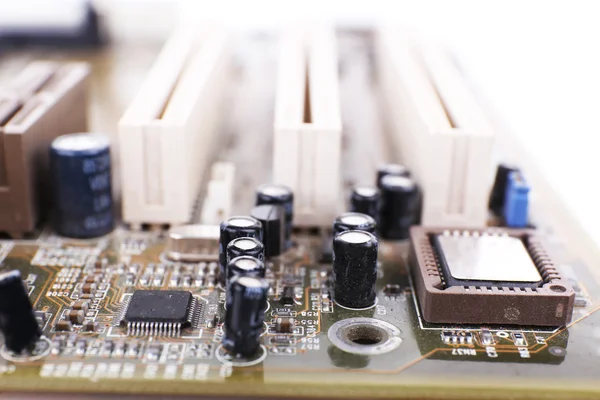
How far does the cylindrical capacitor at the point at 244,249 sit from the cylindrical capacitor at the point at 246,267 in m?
0.09

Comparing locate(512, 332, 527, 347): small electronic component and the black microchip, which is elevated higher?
the black microchip

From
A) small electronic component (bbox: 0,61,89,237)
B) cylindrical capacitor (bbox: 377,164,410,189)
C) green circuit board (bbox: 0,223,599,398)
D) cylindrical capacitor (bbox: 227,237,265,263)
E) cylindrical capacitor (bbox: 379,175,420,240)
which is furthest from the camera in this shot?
cylindrical capacitor (bbox: 377,164,410,189)

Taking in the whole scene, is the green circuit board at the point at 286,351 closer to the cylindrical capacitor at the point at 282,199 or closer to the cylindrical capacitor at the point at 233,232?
the cylindrical capacitor at the point at 233,232

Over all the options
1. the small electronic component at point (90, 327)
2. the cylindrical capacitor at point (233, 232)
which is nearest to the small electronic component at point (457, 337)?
the cylindrical capacitor at point (233, 232)

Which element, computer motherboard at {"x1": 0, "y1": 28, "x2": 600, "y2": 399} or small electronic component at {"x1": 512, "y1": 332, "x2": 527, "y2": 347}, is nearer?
computer motherboard at {"x1": 0, "y1": 28, "x2": 600, "y2": 399}

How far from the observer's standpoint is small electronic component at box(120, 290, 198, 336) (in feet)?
12.3

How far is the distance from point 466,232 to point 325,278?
879mm

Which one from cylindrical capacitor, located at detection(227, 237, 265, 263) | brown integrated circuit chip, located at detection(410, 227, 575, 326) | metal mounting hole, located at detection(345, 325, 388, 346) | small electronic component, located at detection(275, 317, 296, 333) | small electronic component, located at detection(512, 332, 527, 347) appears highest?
cylindrical capacitor, located at detection(227, 237, 265, 263)

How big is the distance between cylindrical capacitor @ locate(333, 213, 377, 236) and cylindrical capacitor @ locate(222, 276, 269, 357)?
81 centimetres

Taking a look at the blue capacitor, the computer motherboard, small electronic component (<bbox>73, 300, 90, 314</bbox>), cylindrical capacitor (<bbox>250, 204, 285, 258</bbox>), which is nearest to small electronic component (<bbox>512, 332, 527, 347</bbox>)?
the computer motherboard

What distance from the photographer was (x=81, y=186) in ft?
15.4

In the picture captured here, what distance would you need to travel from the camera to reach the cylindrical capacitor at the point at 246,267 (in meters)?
3.63

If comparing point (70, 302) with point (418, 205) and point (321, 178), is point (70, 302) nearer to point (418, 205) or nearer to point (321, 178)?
point (321, 178)

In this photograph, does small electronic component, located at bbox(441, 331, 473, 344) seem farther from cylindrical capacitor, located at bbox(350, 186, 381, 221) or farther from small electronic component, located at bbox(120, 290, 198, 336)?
small electronic component, located at bbox(120, 290, 198, 336)
